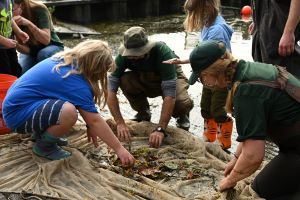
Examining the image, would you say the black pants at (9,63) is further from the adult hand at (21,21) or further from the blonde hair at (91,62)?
the blonde hair at (91,62)

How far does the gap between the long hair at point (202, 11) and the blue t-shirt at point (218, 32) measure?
0.05 m

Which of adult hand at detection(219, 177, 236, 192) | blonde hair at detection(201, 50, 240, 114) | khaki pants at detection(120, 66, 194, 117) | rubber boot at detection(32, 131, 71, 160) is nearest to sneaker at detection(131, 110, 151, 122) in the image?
khaki pants at detection(120, 66, 194, 117)

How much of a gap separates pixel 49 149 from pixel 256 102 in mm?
1887

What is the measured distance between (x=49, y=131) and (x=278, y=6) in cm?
215

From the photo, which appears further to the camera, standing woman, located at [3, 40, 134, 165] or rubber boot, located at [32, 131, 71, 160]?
rubber boot, located at [32, 131, 71, 160]

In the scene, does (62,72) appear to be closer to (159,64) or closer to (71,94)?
(71,94)

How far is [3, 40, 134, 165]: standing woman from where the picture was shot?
3.55m

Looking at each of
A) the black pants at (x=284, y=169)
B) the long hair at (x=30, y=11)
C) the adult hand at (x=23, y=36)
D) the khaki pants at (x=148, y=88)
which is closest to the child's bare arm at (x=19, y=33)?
the adult hand at (x=23, y=36)

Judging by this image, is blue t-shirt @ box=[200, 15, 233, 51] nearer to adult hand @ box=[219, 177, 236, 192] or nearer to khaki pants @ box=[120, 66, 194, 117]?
khaki pants @ box=[120, 66, 194, 117]

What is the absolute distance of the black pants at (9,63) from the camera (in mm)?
5020

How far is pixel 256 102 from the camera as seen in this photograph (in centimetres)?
274

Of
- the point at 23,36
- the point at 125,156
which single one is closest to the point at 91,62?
the point at 125,156

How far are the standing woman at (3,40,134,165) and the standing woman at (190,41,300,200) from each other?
97 cm

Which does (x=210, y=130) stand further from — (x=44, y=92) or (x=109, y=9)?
(x=109, y=9)
